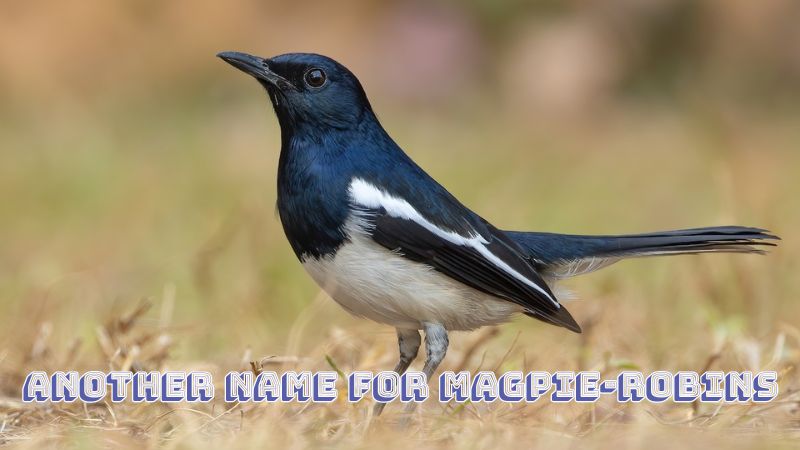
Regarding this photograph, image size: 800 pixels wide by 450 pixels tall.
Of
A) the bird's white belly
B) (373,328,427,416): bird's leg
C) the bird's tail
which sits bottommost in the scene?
(373,328,427,416): bird's leg

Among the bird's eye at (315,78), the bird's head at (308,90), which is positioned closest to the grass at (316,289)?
the bird's head at (308,90)

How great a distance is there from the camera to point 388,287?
13.5 ft

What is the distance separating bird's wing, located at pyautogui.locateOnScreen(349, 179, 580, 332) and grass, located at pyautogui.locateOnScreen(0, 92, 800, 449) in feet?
0.88

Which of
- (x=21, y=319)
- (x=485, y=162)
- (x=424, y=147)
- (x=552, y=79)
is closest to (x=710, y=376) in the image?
(x=21, y=319)

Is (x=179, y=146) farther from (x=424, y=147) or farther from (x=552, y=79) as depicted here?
(x=552, y=79)

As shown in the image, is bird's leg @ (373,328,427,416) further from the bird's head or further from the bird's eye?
the bird's eye

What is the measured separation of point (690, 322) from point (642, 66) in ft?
18.5

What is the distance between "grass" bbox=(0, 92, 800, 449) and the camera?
156 inches

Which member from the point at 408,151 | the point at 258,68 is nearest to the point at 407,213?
the point at 258,68

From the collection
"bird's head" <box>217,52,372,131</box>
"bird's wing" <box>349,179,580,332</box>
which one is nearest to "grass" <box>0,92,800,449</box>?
"bird's wing" <box>349,179,580,332</box>

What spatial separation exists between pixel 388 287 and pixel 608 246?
1033 mm

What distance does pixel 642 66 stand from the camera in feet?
36.7

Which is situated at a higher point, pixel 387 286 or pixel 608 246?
pixel 608 246

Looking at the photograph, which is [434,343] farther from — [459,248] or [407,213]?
[407,213]
